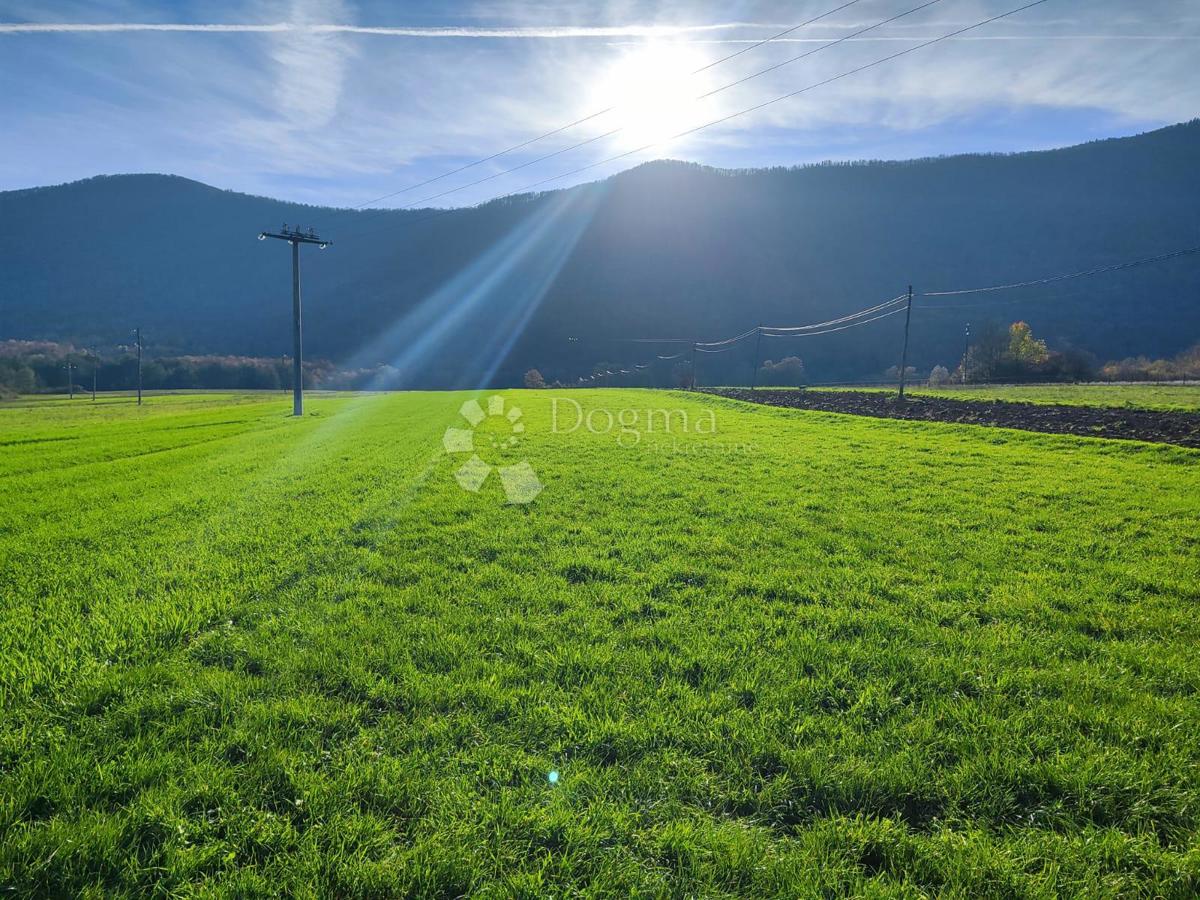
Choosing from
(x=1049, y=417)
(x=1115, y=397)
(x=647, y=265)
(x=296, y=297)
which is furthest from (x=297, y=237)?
(x=647, y=265)

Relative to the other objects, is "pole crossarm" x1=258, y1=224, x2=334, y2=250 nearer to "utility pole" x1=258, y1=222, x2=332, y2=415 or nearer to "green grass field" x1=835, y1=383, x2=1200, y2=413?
"utility pole" x1=258, y1=222, x2=332, y2=415

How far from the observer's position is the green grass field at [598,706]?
266cm

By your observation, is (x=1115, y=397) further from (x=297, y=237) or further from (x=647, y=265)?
(x=647, y=265)

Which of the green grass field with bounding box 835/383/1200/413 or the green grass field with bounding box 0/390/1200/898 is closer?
the green grass field with bounding box 0/390/1200/898

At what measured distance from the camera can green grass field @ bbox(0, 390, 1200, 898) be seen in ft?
8.74

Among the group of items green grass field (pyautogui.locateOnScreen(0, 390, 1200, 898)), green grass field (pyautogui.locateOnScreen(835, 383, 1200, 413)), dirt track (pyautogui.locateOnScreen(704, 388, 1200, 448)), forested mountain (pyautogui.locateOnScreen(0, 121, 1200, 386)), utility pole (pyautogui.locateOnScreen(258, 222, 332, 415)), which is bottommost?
green grass field (pyautogui.locateOnScreen(0, 390, 1200, 898))

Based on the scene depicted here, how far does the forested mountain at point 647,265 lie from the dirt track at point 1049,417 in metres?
109

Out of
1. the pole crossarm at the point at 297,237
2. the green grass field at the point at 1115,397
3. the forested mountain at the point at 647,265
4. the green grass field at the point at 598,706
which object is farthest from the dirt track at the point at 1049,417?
the forested mountain at the point at 647,265

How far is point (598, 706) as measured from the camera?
3.91 meters

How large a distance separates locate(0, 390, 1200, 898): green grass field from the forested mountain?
12922cm

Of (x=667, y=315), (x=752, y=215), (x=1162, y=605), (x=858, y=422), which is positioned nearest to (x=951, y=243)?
(x=752, y=215)

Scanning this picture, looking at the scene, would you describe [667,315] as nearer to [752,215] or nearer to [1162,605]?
[752,215]

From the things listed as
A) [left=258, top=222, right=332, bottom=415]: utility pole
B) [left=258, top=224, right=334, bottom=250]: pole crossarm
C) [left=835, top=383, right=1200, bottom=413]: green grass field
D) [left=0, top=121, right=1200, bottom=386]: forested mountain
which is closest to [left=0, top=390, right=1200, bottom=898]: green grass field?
[left=835, top=383, right=1200, bottom=413]: green grass field

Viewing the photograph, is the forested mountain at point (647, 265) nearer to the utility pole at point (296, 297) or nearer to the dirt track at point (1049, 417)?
the utility pole at point (296, 297)
